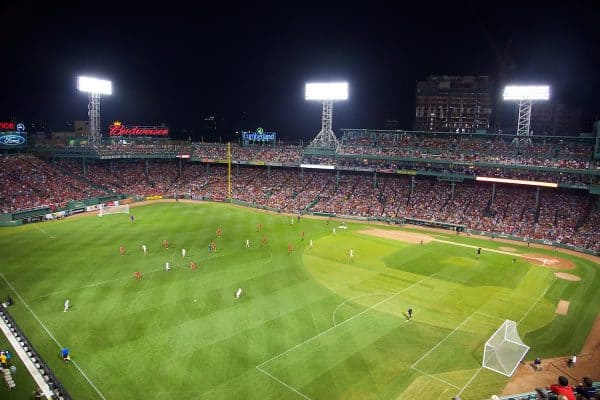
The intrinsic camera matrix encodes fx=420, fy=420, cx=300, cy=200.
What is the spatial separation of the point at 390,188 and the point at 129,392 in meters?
54.7

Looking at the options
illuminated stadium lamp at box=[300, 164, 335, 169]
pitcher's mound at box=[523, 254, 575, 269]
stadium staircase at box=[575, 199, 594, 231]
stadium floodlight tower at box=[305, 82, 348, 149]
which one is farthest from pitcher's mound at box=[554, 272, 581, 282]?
stadium floodlight tower at box=[305, 82, 348, 149]

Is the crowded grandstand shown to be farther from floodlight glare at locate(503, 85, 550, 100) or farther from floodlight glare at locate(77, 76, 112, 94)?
Answer: floodlight glare at locate(77, 76, 112, 94)

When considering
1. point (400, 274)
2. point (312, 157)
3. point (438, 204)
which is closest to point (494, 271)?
point (400, 274)

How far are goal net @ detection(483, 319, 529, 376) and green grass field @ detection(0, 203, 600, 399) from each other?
611 mm

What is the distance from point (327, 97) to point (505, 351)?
54180 mm

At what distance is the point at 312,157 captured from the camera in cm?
7444

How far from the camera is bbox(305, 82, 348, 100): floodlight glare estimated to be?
69688mm

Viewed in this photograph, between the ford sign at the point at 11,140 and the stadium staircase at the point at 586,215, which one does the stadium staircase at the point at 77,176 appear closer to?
the ford sign at the point at 11,140

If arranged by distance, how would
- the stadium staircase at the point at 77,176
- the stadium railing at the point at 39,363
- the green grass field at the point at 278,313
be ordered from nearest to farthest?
the stadium railing at the point at 39,363 → the green grass field at the point at 278,313 → the stadium staircase at the point at 77,176

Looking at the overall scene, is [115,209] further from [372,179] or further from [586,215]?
[586,215]

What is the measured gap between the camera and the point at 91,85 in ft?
226

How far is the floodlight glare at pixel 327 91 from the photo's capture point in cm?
6969

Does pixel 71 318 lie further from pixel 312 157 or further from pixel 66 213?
pixel 312 157

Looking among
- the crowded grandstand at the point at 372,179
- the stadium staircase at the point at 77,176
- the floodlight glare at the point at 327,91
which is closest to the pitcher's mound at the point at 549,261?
the crowded grandstand at the point at 372,179
